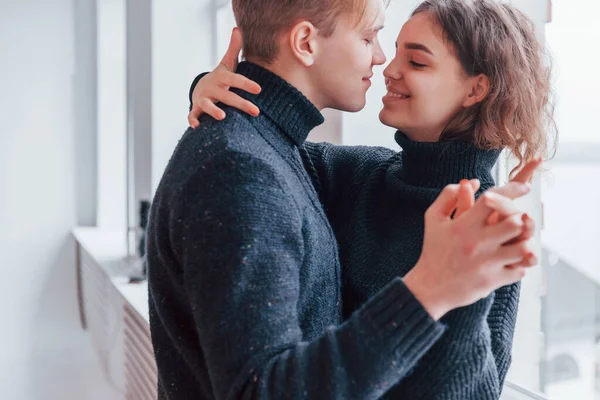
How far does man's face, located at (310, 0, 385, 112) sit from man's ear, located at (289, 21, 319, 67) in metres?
0.01

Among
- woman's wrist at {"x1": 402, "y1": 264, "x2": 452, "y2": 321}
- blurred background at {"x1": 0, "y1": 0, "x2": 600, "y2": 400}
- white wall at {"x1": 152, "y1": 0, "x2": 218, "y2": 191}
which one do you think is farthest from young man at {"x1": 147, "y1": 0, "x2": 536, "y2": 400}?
white wall at {"x1": 152, "y1": 0, "x2": 218, "y2": 191}

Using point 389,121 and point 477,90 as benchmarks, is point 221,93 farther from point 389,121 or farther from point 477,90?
point 477,90

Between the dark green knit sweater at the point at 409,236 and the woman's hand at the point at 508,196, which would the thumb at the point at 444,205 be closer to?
the woman's hand at the point at 508,196

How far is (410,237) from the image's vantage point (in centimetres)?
106

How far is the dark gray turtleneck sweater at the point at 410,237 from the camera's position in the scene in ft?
2.70

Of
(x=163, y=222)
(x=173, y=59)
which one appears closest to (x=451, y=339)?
(x=163, y=222)

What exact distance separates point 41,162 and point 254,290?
3.70 metres

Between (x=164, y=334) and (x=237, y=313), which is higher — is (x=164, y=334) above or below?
below

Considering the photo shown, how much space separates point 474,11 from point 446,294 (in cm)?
56

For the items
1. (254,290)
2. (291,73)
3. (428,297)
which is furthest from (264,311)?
(291,73)

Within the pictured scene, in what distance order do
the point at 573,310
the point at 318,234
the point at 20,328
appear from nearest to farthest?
1. the point at 318,234
2. the point at 573,310
3. the point at 20,328

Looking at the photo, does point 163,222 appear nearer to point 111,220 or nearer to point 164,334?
point 164,334

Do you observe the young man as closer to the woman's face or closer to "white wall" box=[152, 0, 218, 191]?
the woman's face

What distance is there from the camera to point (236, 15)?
102cm
